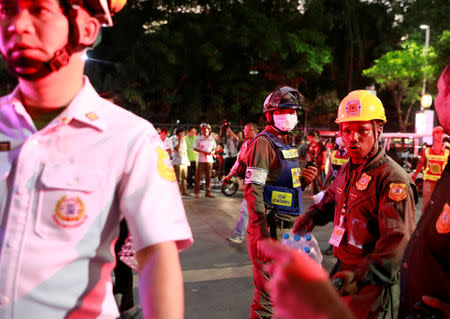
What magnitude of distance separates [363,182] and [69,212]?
205 cm

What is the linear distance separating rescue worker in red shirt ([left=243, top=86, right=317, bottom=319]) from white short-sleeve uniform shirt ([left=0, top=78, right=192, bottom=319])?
236cm

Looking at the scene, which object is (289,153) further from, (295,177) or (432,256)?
(432,256)

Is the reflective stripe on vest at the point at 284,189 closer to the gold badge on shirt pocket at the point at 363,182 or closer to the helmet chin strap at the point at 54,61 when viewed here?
the gold badge on shirt pocket at the point at 363,182

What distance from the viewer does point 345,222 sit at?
2.76 metres

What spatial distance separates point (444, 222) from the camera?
1.64m

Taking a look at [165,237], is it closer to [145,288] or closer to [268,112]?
[145,288]

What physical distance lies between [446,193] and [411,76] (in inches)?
1172

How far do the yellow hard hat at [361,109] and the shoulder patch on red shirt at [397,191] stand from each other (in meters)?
0.67

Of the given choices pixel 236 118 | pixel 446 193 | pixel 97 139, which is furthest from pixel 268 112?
pixel 236 118

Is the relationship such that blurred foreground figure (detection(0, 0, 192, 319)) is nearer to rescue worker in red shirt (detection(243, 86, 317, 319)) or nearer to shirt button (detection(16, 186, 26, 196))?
shirt button (detection(16, 186, 26, 196))

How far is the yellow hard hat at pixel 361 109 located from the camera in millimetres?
2961

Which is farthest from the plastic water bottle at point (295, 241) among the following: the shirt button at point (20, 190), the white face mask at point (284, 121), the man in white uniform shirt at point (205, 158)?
the man in white uniform shirt at point (205, 158)

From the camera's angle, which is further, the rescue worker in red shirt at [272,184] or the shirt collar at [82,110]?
the rescue worker in red shirt at [272,184]

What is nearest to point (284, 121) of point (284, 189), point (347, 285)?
point (284, 189)
